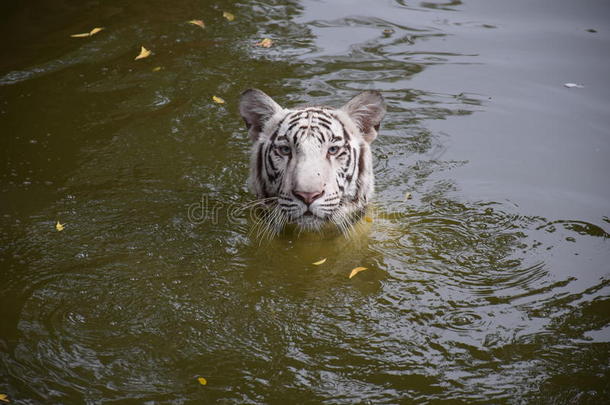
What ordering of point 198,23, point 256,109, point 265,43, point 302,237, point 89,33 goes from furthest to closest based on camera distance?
1. point 198,23
2. point 89,33
3. point 265,43
4. point 256,109
5. point 302,237

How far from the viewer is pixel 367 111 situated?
455cm

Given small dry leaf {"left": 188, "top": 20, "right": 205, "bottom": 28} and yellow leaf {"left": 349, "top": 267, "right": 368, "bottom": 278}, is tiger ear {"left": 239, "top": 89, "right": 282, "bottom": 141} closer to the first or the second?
yellow leaf {"left": 349, "top": 267, "right": 368, "bottom": 278}

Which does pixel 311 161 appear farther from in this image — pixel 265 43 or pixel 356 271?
pixel 265 43

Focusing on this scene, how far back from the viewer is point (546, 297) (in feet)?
12.5

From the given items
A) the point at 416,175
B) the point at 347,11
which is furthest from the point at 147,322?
the point at 347,11

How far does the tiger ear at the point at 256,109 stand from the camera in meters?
4.50

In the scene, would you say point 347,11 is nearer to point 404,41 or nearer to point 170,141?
point 404,41

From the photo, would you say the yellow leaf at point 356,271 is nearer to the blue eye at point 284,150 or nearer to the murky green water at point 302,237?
the murky green water at point 302,237

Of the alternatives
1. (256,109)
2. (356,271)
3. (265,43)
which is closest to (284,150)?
(256,109)

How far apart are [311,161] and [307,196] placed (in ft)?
0.96

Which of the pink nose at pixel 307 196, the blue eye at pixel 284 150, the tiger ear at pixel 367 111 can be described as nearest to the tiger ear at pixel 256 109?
the blue eye at pixel 284 150

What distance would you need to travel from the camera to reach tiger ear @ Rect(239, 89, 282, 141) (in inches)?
177

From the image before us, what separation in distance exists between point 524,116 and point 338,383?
361cm

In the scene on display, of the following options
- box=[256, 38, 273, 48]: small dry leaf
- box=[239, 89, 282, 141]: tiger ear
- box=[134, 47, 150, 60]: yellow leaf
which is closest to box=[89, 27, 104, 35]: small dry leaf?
box=[134, 47, 150, 60]: yellow leaf
